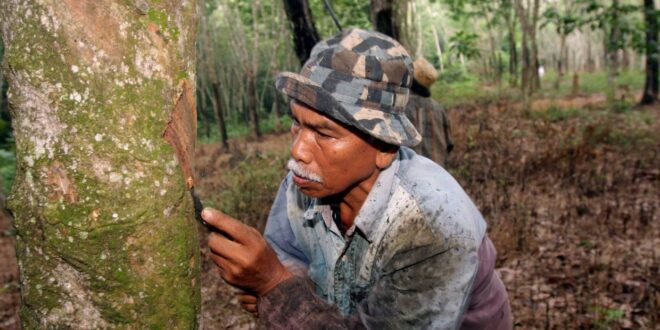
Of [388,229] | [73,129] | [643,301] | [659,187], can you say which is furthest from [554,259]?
[73,129]

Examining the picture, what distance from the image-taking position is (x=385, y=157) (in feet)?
5.17

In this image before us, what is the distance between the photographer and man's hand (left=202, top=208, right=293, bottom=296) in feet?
4.15

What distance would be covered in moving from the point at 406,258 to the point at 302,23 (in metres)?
5.70

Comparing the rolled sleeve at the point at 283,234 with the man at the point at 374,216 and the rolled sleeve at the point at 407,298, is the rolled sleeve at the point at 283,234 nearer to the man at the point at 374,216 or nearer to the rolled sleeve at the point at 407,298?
the man at the point at 374,216

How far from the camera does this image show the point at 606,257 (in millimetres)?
4562

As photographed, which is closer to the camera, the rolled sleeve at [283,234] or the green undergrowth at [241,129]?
the rolled sleeve at [283,234]

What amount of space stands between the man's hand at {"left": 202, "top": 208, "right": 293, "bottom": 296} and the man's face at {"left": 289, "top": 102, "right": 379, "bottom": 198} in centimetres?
26

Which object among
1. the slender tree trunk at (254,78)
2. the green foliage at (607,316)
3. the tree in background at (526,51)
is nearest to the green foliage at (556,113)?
the tree in background at (526,51)

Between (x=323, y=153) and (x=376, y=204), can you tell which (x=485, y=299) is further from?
(x=323, y=153)

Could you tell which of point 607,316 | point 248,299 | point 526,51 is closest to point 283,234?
point 248,299

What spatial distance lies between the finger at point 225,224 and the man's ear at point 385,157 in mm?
493

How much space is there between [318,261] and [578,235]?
4.18m

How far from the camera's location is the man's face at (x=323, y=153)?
1485 millimetres

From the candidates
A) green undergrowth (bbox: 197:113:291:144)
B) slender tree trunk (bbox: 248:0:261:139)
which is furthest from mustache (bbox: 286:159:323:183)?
green undergrowth (bbox: 197:113:291:144)
